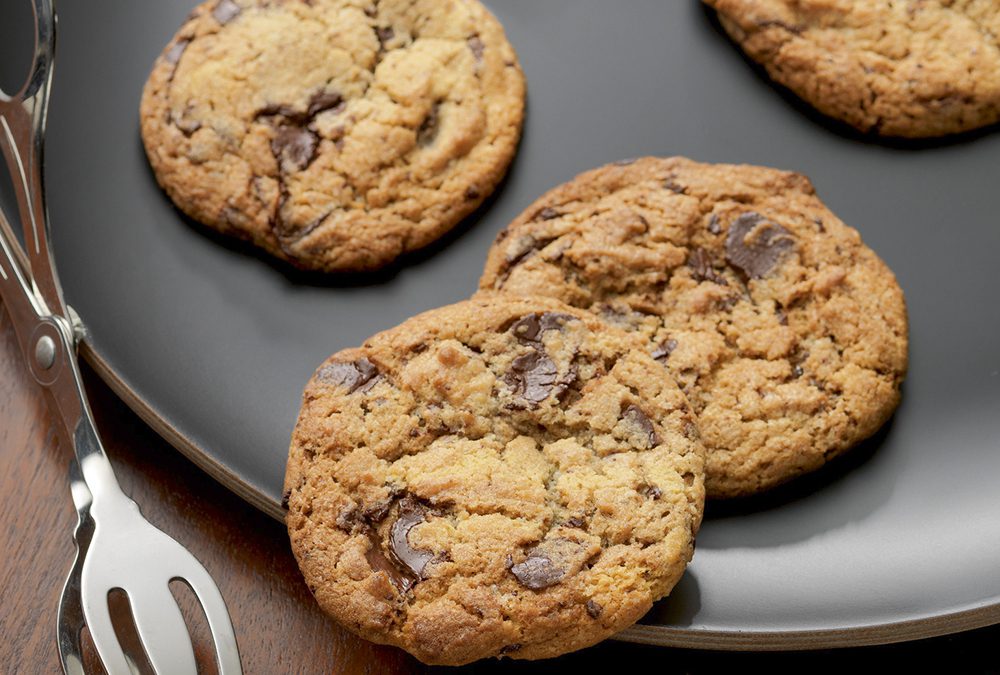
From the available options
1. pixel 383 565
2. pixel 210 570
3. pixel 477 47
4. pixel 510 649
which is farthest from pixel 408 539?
pixel 477 47

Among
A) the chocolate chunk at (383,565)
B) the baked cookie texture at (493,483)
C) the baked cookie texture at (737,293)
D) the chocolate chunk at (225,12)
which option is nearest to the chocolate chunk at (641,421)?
the baked cookie texture at (493,483)

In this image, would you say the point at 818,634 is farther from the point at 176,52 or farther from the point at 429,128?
the point at 176,52

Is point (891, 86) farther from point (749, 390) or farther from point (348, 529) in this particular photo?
point (348, 529)

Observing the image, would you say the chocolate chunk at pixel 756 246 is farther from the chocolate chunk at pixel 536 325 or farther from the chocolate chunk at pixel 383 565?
the chocolate chunk at pixel 383 565

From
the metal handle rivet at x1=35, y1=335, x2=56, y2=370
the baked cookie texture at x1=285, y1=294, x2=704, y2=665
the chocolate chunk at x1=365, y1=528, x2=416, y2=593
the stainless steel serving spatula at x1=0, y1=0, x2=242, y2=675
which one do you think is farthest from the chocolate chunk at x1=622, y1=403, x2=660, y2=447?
the metal handle rivet at x1=35, y1=335, x2=56, y2=370

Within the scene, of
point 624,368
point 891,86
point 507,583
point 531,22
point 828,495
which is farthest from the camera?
point 531,22

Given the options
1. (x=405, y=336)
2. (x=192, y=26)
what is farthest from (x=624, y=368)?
(x=192, y=26)
